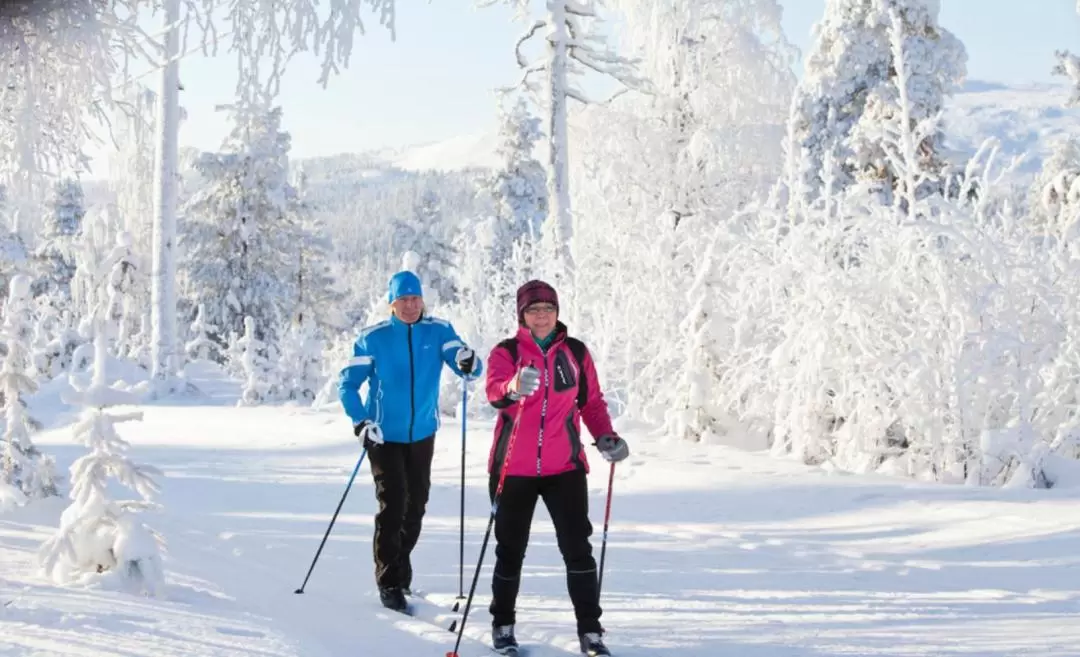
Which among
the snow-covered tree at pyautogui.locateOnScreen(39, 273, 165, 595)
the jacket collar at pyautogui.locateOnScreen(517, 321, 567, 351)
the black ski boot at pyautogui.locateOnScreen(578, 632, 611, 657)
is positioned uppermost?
the jacket collar at pyautogui.locateOnScreen(517, 321, 567, 351)

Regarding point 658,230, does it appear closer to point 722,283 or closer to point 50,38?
point 722,283

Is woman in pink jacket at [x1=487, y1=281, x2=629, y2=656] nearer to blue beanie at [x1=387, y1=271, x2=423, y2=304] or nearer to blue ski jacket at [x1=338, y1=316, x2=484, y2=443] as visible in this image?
blue ski jacket at [x1=338, y1=316, x2=484, y2=443]

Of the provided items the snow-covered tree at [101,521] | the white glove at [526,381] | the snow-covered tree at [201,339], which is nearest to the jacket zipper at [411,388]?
the white glove at [526,381]

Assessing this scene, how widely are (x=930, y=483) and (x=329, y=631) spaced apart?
504 cm

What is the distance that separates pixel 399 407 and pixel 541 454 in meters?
1.15

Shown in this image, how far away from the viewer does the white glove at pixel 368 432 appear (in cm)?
506

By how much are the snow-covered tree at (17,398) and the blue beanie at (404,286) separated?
320 centimetres

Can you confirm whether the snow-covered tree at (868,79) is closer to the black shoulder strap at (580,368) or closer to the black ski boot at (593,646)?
the black shoulder strap at (580,368)

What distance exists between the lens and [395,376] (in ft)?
17.3

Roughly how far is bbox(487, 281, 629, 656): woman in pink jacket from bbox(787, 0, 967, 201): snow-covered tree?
1564cm

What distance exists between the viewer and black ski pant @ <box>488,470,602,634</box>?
4.33 metres

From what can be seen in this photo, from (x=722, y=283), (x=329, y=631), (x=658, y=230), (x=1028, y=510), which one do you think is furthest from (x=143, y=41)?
(x=658, y=230)

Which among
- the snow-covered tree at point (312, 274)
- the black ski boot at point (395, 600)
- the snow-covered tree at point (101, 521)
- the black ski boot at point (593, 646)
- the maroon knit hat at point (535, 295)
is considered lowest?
the black ski boot at point (395, 600)

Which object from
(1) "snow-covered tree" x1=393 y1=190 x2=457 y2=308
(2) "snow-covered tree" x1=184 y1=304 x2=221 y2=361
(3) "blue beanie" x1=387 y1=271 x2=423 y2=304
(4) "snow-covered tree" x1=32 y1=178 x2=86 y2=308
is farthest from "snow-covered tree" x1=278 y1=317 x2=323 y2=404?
(4) "snow-covered tree" x1=32 y1=178 x2=86 y2=308
